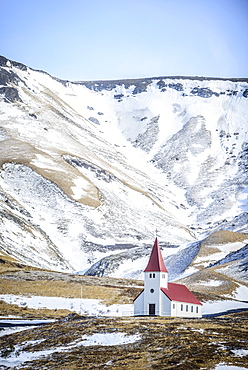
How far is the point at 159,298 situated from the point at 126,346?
20920mm

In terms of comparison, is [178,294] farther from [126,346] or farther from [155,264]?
[126,346]

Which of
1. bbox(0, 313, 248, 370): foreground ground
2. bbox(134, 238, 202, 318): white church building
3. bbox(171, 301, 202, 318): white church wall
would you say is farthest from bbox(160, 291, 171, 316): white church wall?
bbox(0, 313, 248, 370): foreground ground

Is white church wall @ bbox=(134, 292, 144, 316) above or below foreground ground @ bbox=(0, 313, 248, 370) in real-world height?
above

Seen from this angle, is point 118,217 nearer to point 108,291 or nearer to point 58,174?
point 58,174

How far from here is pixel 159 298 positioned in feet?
171

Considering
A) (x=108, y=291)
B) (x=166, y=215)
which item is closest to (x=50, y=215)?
(x=166, y=215)

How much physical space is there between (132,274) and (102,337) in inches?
3081

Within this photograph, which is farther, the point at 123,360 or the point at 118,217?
the point at 118,217

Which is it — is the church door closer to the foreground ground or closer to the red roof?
the red roof

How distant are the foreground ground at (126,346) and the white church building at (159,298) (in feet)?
40.0

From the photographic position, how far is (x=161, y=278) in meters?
53.0

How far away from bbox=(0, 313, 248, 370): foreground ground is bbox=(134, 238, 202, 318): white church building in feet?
40.0

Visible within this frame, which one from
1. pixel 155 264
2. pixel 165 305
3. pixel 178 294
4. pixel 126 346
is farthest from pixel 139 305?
pixel 126 346

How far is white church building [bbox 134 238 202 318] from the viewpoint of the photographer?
52.0 m
